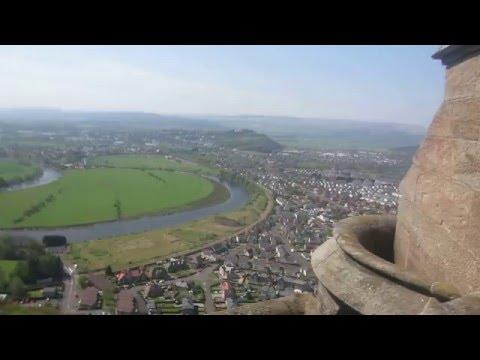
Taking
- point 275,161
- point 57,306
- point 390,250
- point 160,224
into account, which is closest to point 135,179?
point 160,224

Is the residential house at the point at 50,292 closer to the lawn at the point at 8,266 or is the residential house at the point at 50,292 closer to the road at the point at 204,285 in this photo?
the lawn at the point at 8,266

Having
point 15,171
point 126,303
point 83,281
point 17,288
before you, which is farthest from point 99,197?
point 126,303

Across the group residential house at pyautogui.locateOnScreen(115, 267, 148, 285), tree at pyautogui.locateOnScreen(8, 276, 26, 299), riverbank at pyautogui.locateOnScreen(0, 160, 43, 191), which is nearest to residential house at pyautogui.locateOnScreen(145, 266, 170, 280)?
residential house at pyautogui.locateOnScreen(115, 267, 148, 285)

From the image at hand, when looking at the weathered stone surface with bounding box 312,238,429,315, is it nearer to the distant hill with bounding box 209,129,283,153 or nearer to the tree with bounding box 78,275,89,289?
the tree with bounding box 78,275,89,289

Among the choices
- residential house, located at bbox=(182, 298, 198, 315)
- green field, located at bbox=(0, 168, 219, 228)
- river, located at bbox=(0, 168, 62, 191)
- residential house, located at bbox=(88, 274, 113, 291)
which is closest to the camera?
residential house, located at bbox=(182, 298, 198, 315)

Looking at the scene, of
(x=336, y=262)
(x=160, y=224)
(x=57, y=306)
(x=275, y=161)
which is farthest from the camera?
(x=275, y=161)
